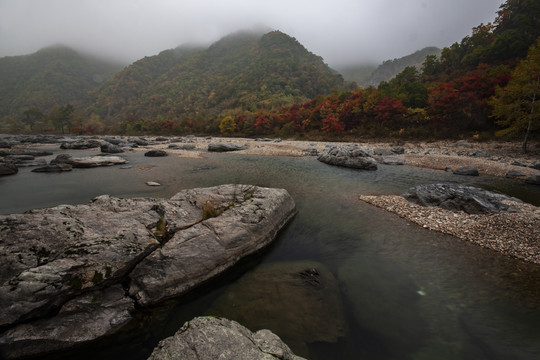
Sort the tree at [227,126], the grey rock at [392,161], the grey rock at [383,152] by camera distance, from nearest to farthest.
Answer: the grey rock at [392,161] → the grey rock at [383,152] → the tree at [227,126]

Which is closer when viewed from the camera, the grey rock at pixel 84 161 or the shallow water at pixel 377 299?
the shallow water at pixel 377 299

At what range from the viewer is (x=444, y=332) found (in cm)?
428

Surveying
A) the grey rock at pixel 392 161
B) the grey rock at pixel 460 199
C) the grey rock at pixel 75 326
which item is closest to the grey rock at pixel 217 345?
the grey rock at pixel 75 326

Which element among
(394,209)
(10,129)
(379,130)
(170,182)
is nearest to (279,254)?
(394,209)

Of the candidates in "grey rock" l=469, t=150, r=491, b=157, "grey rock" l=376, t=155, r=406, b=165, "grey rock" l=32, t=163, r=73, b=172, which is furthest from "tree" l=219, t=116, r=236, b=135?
"grey rock" l=469, t=150, r=491, b=157

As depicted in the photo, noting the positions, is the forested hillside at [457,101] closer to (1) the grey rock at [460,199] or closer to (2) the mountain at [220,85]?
(1) the grey rock at [460,199]

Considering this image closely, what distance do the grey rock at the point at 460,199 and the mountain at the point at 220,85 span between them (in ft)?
288

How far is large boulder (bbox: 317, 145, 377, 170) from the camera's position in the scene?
2043 cm

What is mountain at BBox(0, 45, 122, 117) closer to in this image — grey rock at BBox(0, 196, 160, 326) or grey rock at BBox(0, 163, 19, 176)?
grey rock at BBox(0, 163, 19, 176)

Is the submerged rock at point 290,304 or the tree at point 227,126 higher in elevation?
the tree at point 227,126

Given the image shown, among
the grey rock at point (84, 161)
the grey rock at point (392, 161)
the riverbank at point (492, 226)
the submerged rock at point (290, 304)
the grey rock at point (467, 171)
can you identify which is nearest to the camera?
the submerged rock at point (290, 304)

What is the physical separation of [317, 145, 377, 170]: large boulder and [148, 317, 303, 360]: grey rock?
19.9 m

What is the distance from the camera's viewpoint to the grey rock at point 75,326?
11.8 feet

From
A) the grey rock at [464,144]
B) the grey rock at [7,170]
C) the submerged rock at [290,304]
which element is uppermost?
the grey rock at [464,144]
